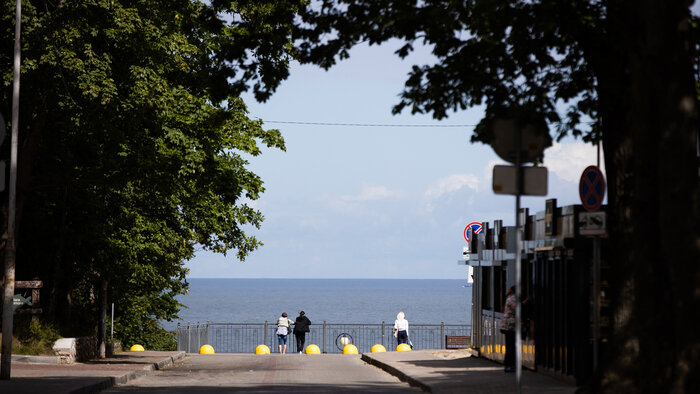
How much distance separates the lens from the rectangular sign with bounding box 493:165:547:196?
10.7m

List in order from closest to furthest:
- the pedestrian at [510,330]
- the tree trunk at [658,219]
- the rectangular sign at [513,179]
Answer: the tree trunk at [658,219]
the rectangular sign at [513,179]
the pedestrian at [510,330]

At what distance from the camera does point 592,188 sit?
1509cm

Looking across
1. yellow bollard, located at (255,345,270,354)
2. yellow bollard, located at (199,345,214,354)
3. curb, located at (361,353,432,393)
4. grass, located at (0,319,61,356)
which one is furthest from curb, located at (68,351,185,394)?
yellow bollard, located at (255,345,270,354)

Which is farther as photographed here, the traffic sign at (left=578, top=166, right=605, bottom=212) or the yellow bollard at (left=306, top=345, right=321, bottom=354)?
the yellow bollard at (left=306, top=345, right=321, bottom=354)

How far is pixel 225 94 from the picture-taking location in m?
15.1

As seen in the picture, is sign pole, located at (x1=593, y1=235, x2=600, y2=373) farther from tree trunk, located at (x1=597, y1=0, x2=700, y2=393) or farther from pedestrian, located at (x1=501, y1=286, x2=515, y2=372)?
pedestrian, located at (x1=501, y1=286, x2=515, y2=372)

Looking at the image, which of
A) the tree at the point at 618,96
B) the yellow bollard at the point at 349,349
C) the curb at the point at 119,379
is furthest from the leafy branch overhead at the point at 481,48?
the yellow bollard at the point at 349,349

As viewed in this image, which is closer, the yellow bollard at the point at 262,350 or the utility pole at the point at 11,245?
the utility pole at the point at 11,245

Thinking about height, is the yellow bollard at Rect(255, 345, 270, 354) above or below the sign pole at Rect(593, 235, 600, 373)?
below

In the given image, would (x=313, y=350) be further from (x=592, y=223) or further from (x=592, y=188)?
(x=592, y=223)

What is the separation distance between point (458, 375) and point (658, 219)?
9766mm

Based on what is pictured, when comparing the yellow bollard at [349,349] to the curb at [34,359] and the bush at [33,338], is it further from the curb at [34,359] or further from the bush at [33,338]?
the curb at [34,359]

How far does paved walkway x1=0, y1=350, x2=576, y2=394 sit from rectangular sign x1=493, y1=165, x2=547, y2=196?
17.6ft

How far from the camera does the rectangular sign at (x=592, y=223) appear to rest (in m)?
13.8
